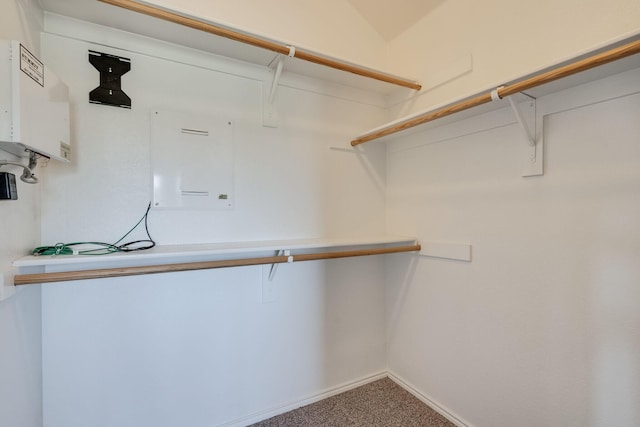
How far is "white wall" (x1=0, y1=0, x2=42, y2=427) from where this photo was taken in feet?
3.27

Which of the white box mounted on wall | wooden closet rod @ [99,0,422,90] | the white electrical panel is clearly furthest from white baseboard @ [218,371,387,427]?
wooden closet rod @ [99,0,422,90]

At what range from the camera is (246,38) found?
1.38 meters

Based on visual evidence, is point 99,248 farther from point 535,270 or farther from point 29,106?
point 535,270

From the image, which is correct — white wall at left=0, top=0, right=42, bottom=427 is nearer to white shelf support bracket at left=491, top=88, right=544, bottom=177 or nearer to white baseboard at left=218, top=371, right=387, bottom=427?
white baseboard at left=218, top=371, right=387, bottom=427

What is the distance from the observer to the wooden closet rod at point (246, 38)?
46.6 inches

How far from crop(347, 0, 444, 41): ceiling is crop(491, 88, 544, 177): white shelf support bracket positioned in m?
0.96

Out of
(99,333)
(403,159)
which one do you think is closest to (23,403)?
(99,333)

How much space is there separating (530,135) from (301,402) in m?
2.05

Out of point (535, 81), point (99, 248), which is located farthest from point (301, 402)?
point (535, 81)

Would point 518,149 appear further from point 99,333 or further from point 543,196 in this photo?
point 99,333

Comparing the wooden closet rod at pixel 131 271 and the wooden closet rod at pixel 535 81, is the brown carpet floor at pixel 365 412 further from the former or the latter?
the wooden closet rod at pixel 535 81

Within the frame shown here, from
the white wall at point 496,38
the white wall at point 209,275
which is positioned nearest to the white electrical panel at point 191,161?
the white wall at point 209,275

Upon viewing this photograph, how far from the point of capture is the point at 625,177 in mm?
1101

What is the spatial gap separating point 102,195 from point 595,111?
2.25 metres
